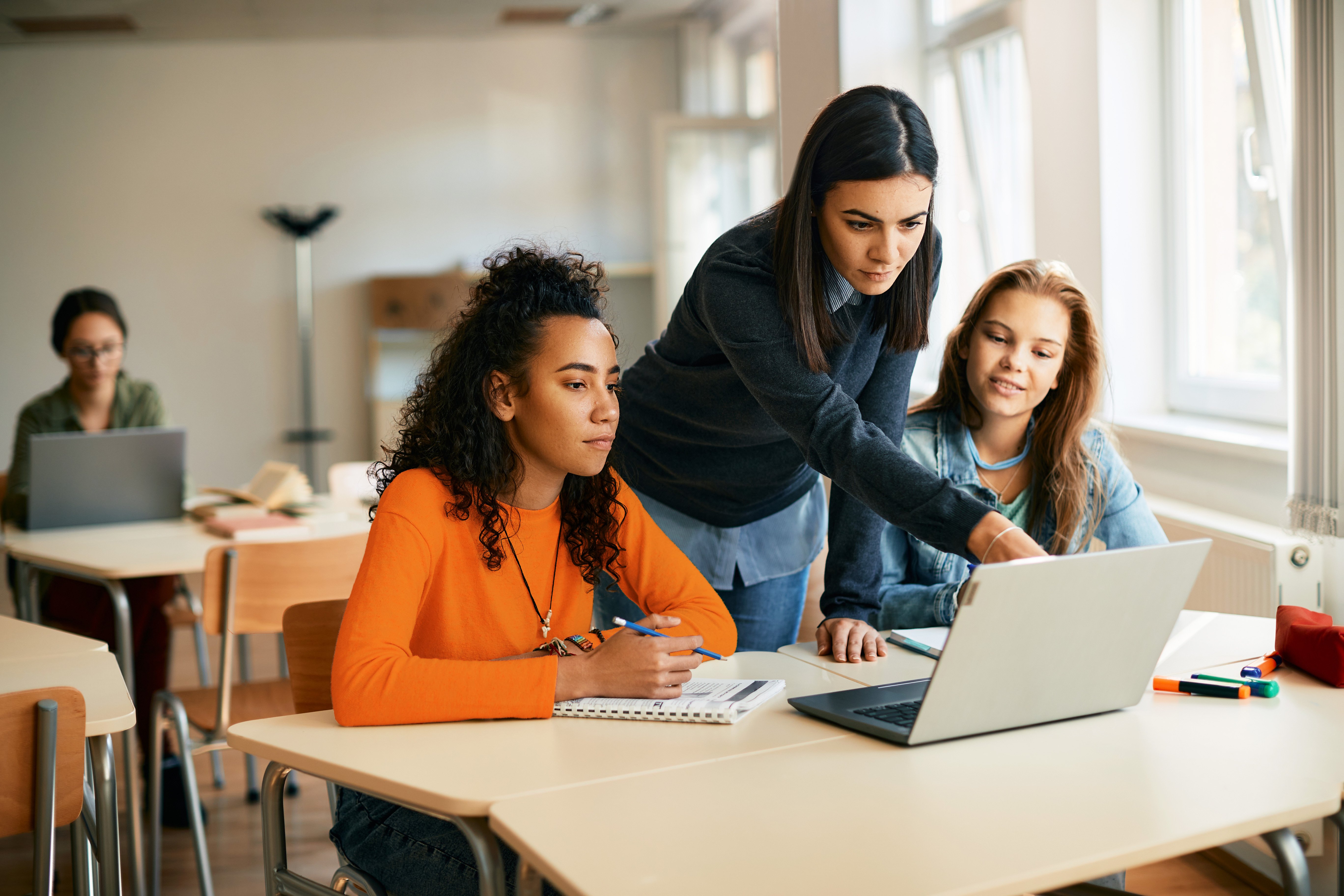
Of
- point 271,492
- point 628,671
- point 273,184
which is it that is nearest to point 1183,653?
point 628,671

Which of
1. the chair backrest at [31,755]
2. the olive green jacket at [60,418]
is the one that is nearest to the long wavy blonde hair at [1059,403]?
the chair backrest at [31,755]

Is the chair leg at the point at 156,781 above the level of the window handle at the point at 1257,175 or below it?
below

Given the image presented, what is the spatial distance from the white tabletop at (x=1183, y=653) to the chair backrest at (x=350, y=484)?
217cm

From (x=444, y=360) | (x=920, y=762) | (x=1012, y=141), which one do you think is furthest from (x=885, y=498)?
(x=1012, y=141)

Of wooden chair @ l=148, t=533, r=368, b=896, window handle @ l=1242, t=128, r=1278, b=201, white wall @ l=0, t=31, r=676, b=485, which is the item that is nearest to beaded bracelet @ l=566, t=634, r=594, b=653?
wooden chair @ l=148, t=533, r=368, b=896

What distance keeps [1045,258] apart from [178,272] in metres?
5.18

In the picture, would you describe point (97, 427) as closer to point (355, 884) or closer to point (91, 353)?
point (91, 353)

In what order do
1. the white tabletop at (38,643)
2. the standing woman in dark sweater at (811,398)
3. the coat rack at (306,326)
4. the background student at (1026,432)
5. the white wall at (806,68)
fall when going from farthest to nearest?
the coat rack at (306,326)
the white wall at (806,68)
the background student at (1026,432)
the white tabletop at (38,643)
the standing woman in dark sweater at (811,398)

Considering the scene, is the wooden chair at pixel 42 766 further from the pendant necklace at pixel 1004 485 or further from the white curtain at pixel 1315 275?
the white curtain at pixel 1315 275

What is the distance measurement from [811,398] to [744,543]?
1.57 ft

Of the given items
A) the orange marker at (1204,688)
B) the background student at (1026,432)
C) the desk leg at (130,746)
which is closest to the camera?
the orange marker at (1204,688)

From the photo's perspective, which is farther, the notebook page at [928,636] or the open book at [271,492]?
the open book at [271,492]

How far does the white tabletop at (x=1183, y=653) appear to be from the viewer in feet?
4.60

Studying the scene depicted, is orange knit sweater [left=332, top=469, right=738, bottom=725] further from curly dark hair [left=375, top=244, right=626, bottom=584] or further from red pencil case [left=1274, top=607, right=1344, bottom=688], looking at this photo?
red pencil case [left=1274, top=607, right=1344, bottom=688]
